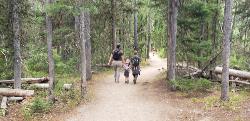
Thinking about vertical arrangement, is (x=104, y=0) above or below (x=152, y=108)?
above

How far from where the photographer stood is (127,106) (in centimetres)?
1756

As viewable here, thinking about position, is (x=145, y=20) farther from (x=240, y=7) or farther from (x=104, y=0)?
(x=240, y=7)

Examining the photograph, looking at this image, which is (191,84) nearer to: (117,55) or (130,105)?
(130,105)

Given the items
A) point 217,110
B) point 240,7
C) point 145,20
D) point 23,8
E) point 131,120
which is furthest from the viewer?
point 145,20

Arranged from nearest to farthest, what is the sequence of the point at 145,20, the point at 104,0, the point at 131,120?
the point at 131,120
the point at 104,0
the point at 145,20

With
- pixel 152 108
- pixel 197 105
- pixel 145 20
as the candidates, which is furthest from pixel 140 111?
pixel 145 20

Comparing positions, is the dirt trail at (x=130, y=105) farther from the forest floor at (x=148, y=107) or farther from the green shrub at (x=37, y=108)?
the green shrub at (x=37, y=108)

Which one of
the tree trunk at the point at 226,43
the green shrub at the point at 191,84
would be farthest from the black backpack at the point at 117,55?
the tree trunk at the point at 226,43

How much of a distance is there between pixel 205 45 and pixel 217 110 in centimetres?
627

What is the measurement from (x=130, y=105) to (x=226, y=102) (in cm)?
427

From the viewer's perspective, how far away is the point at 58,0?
55.6 ft

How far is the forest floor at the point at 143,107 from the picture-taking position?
15656 mm

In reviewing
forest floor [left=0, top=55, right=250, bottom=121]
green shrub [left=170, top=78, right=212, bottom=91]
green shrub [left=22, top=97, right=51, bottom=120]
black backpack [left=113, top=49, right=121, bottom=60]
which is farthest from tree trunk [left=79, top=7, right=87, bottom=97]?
black backpack [left=113, top=49, right=121, bottom=60]

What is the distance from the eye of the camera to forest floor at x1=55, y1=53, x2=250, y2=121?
15.7 m
